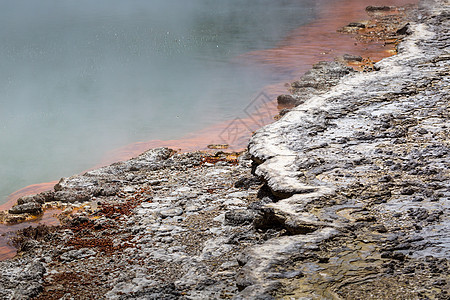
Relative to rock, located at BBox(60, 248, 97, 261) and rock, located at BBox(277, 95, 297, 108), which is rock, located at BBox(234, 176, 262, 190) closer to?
rock, located at BBox(60, 248, 97, 261)

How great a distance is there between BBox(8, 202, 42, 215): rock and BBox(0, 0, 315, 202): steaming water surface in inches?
28.7

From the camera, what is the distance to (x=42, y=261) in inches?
137

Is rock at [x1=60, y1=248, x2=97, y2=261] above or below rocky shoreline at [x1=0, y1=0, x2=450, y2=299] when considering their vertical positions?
below

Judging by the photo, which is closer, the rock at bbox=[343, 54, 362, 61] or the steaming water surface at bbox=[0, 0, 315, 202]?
the steaming water surface at bbox=[0, 0, 315, 202]

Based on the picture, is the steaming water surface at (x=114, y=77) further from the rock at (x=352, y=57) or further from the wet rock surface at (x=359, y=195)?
the wet rock surface at (x=359, y=195)

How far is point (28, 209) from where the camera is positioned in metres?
4.64

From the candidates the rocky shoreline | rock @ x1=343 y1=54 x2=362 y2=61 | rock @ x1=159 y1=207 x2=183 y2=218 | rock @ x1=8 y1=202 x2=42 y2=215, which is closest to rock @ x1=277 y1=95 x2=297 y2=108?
the rocky shoreline

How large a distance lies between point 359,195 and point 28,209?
315cm

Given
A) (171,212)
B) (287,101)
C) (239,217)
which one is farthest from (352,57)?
(239,217)

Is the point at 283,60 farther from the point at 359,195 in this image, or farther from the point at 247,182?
the point at 359,195

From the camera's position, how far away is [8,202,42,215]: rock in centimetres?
464

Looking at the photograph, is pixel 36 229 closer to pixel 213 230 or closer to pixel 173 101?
pixel 213 230

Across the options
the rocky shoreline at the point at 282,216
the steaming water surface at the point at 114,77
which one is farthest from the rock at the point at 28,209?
the steaming water surface at the point at 114,77

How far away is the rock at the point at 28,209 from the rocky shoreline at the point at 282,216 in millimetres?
15
